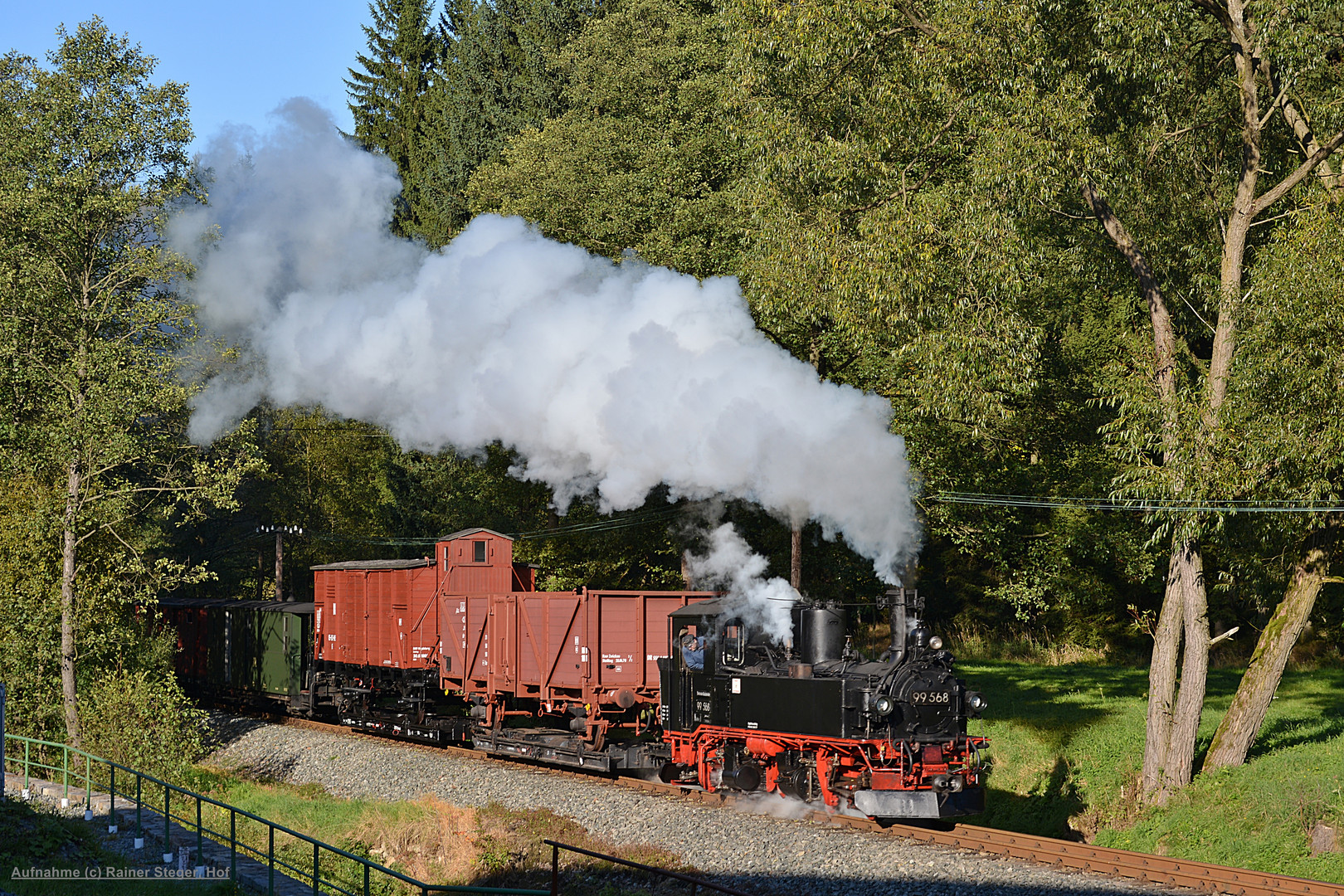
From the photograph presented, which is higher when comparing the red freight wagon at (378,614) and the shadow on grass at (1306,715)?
the red freight wagon at (378,614)

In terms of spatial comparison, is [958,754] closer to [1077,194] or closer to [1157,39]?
[1077,194]

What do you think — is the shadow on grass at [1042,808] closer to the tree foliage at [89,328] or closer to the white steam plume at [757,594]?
the white steam plume at [757,594]

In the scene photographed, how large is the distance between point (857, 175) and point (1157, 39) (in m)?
4.94

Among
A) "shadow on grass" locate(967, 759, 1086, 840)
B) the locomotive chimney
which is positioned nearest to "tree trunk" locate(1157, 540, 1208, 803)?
"shadow on grass" locate(967, 759, 1086, 840)

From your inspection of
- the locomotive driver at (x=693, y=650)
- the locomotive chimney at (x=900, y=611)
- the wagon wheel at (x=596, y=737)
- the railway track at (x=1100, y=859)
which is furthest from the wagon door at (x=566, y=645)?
the locomotive chimney at (x=900, y=611)

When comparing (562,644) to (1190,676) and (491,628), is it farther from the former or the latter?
(1190,676)

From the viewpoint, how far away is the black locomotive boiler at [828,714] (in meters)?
14.5

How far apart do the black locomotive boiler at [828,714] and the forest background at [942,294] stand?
13.8 ft

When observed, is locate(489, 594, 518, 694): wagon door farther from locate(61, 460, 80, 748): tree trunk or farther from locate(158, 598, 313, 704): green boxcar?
locate(61, 460, 80, 748): tree trunk

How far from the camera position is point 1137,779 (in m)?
18.9

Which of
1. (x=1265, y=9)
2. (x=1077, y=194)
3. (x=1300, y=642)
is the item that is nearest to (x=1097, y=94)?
(x=1077, y=194)

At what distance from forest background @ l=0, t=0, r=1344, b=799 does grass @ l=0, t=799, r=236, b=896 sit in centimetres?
829

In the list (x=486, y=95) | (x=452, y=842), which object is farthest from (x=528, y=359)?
(x=486, y=95)

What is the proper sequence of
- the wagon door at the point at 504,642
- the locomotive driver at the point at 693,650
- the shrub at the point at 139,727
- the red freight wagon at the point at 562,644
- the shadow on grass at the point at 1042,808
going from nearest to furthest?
1. the locomotive driver at the point at 693,650
2. the red freight wagon at the point at 562,644
3. the shadow on grass at the point at 1042,808
4. the wagon door at the point at 504,642
5. the shrub at the point at 139,727
